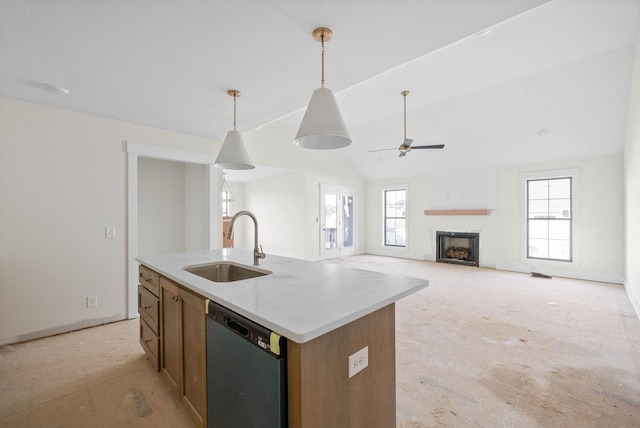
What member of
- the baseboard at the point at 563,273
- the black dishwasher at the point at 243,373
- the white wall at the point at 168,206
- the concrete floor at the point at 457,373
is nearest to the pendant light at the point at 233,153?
the black dishwasher at the point at 243,373

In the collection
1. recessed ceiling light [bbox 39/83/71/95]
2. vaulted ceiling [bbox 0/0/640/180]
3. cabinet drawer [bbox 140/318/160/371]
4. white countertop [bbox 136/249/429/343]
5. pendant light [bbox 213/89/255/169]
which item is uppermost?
vaulted ceiling [bbox 0/0/640/180]

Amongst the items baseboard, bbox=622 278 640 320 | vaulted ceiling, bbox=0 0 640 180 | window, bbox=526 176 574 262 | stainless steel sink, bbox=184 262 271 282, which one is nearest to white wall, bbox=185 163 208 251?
vaulted ceiling, bbox=0 0 640 180

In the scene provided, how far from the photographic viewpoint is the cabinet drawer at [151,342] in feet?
6.72

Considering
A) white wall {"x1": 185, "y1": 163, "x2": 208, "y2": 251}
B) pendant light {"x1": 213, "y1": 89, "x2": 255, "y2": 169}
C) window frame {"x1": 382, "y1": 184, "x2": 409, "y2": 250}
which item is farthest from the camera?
window frame {"x1": 382, "y1": 184, "x2": 409, "y2": 250}

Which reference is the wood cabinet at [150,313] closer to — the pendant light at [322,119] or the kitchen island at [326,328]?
the kitchen island at [326,328]

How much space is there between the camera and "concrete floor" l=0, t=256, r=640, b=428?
5.76 ft

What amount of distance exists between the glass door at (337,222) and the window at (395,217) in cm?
97

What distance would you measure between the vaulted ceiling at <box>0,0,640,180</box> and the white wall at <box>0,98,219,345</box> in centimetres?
23

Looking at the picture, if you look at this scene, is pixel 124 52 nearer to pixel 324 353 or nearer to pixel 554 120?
pixel 324 353

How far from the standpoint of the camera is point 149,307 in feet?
7.09

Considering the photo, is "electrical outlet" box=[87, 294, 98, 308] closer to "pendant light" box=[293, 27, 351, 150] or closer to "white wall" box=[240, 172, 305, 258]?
"pendant light" box=[293, 27, 351, 150]

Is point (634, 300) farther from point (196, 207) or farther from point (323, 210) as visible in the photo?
point (196, 207)

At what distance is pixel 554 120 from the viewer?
482 cm

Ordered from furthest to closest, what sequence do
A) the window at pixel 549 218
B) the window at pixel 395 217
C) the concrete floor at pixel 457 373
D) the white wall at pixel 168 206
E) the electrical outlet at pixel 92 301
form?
the window at pixel 395 217
the window at pixel 549 218
the white wall at pixel 168 206
the electrical outlet at pixel 92 301
the concrete floor at pixel 457 373
